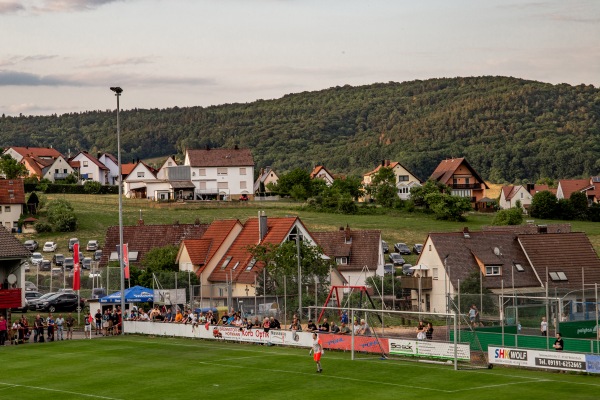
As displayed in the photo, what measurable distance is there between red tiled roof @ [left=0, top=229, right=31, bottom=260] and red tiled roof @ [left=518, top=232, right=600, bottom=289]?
3440cm

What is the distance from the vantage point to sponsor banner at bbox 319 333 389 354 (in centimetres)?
4300

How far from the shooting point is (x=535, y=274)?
228 feet

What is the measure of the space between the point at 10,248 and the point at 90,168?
125501 millimetres

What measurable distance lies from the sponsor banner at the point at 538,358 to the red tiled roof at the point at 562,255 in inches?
1195

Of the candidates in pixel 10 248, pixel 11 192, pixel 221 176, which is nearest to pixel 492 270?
pixel 10 248

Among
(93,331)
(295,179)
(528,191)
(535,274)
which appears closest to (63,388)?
(93,331)

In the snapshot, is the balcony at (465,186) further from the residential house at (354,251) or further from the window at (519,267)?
the window at (519,267)

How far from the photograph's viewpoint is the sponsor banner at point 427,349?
128 feet

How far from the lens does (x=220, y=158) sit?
14950cm

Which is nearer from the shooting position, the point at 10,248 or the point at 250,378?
the point at 250,378

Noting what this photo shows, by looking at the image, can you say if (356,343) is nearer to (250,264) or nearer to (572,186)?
(250,264)

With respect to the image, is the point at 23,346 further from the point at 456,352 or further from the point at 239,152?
the point at 239,152

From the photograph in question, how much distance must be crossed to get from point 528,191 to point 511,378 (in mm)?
142561

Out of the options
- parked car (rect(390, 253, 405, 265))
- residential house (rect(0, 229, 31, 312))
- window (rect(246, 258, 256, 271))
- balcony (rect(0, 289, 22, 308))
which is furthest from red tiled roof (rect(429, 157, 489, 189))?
balcony (rect(0, 289, 22, 308))
